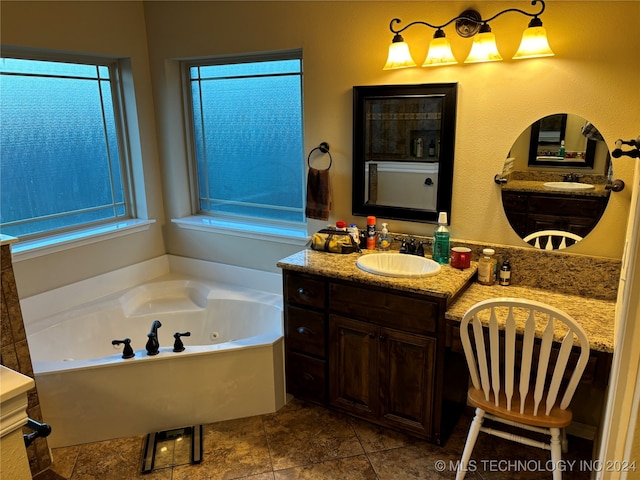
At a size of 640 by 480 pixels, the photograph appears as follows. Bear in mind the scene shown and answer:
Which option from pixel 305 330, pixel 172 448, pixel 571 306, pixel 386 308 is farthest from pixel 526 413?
pixel 172 448

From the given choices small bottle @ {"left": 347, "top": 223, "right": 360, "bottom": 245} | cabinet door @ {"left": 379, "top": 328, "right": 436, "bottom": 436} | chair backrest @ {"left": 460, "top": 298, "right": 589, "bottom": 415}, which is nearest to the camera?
chair backrest @ {"left": 460, "top": 298, "right": 589, "bottom": 415}

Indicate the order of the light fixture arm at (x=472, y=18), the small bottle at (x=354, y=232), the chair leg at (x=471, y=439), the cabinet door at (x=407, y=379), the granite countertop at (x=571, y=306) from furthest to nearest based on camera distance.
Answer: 1. the small bottle at (x=354, y=232)
2. the cabinet door at (x=407, y=379)
3. the light fixture arm at (x=472, y=18)
4. the chair leg at (x=471, y=439)
5. the granite countertop at (x=571, y=306)

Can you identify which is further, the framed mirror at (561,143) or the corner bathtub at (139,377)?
the corner bathtub at (139,377)

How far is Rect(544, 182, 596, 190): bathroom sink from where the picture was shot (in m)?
2.04

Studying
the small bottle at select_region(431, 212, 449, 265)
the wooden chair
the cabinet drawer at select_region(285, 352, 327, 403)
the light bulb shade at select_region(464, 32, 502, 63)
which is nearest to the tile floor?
the cabinet drawer at select_region(285, 352, 327, 403)

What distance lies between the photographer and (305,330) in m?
2.39

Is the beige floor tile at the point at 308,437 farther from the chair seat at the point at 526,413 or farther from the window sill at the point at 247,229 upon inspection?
the window sill at the point at 247,229

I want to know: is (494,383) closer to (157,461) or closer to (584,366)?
(584,366)

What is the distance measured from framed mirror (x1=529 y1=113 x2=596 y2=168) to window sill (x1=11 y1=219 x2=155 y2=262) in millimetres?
2428

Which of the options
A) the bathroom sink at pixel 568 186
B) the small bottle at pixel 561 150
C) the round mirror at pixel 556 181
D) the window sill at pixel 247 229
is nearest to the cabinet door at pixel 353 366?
the window sill at pixel 247 229

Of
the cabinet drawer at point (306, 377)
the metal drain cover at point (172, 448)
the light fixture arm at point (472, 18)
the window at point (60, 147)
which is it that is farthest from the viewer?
the window at point (60, 147)

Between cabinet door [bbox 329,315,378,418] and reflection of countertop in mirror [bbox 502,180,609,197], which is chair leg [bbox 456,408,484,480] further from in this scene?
reflection of countertop in mirror [bbox 502,180,609,197]

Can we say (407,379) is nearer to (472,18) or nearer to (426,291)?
(426,291)

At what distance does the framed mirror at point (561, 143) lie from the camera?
2008 millimetres
